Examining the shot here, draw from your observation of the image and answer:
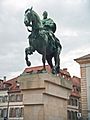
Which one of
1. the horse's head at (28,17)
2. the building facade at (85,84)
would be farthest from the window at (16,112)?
the horse's head at (28,17)

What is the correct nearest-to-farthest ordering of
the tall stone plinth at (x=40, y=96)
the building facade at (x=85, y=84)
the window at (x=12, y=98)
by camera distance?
the tall stone plinth at (x=40, y=96), the building facade at (x=85, y=84), the window at (x=12, y=98)

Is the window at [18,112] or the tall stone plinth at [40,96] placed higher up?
the tall stone plinth at [40,96]

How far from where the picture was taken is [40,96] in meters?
11.3

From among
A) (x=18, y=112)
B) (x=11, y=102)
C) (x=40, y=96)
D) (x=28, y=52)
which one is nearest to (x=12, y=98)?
(x=11, y=102)

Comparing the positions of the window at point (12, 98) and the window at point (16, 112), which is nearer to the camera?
the window at point (16, 112)

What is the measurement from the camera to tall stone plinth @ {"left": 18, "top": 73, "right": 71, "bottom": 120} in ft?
36.9

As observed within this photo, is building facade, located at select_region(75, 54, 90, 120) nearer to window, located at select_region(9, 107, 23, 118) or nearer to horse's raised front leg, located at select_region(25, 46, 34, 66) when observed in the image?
window, located at select_region(9, 107, 23, 118)

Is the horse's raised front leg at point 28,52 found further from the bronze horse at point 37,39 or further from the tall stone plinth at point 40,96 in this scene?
the tall stone plinth at point 40,96

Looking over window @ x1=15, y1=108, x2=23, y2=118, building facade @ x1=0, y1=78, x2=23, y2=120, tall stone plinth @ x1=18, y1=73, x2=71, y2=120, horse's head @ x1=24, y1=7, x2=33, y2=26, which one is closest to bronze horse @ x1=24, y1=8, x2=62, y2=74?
horse's head @ x1=24, y1=7, x2=33, y2=26

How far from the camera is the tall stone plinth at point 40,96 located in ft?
36.9

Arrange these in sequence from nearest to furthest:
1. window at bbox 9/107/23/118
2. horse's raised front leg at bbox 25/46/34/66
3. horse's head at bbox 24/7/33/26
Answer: horse's head at bbox 24/7/33/26
horse's raised front leg at bbox 25/46/34/66
window at bbox 9/107/23/118

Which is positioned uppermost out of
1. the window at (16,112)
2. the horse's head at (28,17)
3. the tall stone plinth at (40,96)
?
the horse's head at (28,17)

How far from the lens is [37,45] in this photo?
1212 centimetres

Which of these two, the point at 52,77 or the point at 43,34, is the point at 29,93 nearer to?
the point at 52,77
